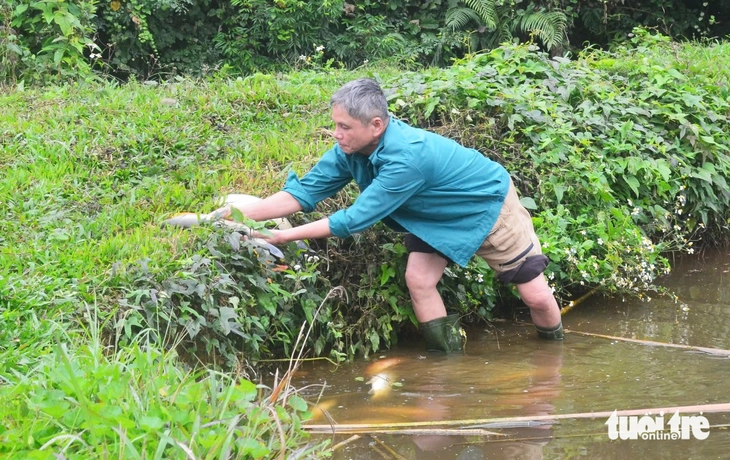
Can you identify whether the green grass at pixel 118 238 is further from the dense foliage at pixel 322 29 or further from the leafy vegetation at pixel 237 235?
the dense foliage at pixel 322 29

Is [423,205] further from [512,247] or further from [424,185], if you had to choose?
[512,247]

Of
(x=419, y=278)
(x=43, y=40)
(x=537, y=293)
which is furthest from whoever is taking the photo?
(x=43, y=40)

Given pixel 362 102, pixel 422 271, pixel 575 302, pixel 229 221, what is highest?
pixel 362 102

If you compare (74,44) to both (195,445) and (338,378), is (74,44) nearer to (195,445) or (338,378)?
(338,378)

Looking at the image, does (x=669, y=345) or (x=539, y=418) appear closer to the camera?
(x=539, y=418)

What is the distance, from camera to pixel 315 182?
→ 4730 millimetres

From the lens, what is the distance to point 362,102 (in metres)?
4.29

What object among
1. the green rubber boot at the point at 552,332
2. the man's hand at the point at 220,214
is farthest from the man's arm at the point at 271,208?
the green rubber boot at the point at 552,332

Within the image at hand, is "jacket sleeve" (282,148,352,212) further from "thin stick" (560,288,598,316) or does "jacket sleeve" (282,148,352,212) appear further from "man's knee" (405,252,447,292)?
"thin stick" (560,288,598,316)

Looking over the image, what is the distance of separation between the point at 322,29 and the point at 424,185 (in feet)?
21.7

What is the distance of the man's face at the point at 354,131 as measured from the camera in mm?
4316

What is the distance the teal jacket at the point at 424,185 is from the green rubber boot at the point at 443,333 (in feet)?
1.41

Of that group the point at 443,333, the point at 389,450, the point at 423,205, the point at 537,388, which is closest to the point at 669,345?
the point at 537,388

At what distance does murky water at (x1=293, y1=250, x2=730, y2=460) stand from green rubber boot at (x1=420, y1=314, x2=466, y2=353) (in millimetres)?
68
